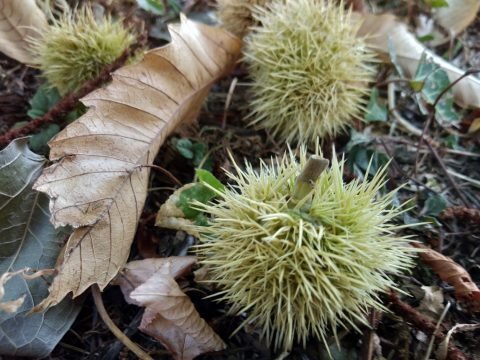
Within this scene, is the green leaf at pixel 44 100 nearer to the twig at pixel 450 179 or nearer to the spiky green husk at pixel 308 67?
the spiky green husk at pixel 308 67

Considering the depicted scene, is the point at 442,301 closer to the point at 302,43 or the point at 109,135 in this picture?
the point at 302,43

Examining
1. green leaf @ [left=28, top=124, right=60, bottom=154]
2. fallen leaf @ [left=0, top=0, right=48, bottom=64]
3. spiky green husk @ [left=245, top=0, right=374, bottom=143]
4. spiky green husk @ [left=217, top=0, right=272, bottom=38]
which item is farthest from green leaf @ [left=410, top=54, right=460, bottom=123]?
fallen leaf @ [left=0, top=0, right=48, bottom=64]

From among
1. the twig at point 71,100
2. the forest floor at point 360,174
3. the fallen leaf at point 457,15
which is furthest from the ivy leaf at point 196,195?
the fallen leaf at point 457,15

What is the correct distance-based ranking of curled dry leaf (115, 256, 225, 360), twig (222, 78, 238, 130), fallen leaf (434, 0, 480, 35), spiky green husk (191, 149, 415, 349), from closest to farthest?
spiky green husk (191, 149, 415, 349)
curled dry leaf (115, 256, 225, 360)
twig (222, 78, 238, 130)
fallen leaf (434, 0, 480, 35)

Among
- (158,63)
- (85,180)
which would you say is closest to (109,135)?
(85,180)

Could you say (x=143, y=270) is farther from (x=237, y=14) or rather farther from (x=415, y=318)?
(x=237, y=14)

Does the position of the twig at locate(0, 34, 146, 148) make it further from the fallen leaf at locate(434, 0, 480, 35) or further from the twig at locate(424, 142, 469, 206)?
the fallen leaf at locate(434, 0, 480, 35)
